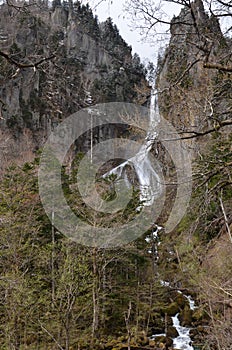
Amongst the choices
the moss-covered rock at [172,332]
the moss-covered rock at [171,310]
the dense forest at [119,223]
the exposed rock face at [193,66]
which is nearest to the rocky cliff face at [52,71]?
the dense forest at [119,223]

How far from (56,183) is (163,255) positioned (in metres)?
7.47

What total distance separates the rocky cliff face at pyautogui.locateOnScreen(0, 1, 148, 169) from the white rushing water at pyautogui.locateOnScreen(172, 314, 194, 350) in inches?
363

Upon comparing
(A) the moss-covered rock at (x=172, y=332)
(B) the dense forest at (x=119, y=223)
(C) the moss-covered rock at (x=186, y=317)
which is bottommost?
(A) the moss-covered rock at (x=172, y=332)

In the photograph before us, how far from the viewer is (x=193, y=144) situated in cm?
472

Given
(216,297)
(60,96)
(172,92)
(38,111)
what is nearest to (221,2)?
(172,92)

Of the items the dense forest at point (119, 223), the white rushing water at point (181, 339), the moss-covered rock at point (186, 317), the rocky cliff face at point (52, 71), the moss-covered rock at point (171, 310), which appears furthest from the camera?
the moss-covered rock at point (171, 310)

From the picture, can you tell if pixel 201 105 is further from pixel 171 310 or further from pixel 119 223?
pixel 171 310

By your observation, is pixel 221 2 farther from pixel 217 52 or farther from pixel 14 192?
pixel 14 192

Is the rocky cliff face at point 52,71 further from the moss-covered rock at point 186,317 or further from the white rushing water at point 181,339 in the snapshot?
the moss-covered rock at point 186,317

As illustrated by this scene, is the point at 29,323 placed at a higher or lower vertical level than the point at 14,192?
lower

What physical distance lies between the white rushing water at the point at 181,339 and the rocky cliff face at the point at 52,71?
9.22 metres

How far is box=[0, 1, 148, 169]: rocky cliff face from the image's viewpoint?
2.26 metres

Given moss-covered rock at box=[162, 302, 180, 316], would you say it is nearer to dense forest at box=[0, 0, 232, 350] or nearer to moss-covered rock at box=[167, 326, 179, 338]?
dense forest at box=[0, 0, 232, 350]

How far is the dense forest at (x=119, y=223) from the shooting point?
258 centimetres
